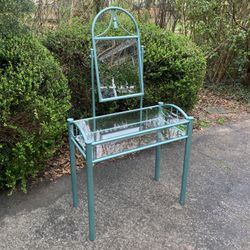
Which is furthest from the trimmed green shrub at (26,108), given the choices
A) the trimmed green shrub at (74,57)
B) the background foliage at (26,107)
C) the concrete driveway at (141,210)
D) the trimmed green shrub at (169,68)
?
the trimmed green shrub at (169,68)

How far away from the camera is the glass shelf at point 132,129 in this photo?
1.80 m

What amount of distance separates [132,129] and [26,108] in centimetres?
77

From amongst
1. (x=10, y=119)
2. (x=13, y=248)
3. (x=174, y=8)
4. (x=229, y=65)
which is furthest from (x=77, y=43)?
(x=229, y=65)

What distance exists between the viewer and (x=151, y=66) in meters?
2.95

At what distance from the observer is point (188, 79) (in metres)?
3.09

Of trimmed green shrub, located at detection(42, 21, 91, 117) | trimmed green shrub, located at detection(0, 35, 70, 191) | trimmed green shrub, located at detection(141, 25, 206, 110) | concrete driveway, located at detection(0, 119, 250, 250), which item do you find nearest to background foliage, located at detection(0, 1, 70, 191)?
trimmed green shrub, located at detection(0, 35, 70, 191)

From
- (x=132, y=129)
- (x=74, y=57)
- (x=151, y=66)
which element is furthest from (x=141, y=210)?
(x=74, y=57)

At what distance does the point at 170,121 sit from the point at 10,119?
3.80 ft

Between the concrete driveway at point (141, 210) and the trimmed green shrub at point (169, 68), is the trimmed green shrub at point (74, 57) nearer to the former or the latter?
the trimmed green shrub at point (169, 68)

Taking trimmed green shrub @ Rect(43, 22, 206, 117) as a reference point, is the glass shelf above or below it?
below

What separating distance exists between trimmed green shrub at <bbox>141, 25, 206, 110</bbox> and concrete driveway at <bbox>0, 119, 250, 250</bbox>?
2.44ft

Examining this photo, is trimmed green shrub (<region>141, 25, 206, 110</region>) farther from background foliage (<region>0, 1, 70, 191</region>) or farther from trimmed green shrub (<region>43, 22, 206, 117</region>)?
background foliage (<region>0, 1, 70, 191</region>)

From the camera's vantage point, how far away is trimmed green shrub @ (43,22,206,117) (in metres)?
2.84

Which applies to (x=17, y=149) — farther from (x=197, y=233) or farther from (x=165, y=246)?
(x=197, y=233)
